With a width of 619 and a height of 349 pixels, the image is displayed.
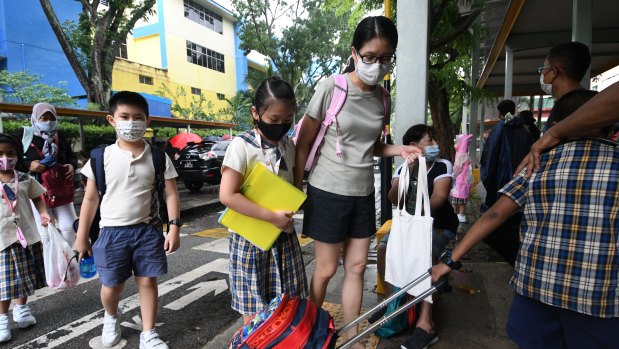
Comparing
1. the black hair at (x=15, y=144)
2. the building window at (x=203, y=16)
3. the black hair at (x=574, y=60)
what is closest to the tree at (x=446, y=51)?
the black hair at (x=574, y=60)

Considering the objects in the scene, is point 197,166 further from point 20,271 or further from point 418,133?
point 418,133

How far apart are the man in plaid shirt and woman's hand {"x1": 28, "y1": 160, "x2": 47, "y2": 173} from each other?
4063 mm

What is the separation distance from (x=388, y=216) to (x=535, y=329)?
3.04 m

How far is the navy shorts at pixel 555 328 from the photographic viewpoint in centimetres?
145

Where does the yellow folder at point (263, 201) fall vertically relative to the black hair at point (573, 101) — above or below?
below

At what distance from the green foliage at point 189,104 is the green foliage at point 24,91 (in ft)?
29.9

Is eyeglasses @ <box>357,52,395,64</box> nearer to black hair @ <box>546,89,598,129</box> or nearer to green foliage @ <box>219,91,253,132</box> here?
black hair @ <box>546,89,598,129</box>

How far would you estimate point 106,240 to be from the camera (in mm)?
2463

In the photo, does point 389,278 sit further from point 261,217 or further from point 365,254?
point 261,217

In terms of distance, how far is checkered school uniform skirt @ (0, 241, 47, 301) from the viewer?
9.17ft

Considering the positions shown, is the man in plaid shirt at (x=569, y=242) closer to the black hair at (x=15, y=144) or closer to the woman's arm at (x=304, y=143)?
the woman's arm at (x=304, y=143)

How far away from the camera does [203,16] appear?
95.8 ft

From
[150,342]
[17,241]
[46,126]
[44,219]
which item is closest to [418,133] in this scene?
[150,342]

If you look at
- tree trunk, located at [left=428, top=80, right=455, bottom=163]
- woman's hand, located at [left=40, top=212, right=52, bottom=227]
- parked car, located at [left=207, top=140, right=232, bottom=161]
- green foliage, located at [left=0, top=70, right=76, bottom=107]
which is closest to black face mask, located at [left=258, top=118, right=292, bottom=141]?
woman's hand, located at [left=40, top=212, right=52, bottom=227]
